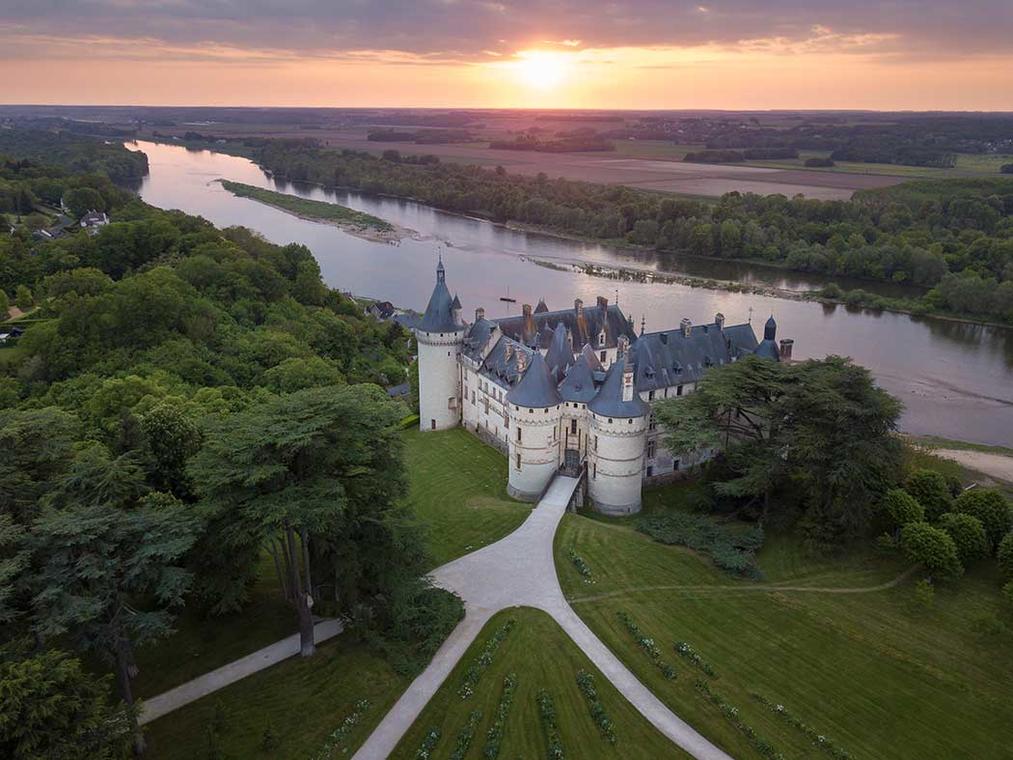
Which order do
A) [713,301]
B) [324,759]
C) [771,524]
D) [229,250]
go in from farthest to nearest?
[713,301], [229,250], [771,524], [324,759]

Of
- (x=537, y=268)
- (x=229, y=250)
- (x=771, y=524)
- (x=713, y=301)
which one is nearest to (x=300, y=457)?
(x=771, y=524)

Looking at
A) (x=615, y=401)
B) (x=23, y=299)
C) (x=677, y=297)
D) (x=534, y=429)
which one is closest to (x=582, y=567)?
(x=534, y=429)

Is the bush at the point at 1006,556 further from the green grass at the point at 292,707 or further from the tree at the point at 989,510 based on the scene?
the green grass at the point at 292,707

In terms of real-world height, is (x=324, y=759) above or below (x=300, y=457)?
below

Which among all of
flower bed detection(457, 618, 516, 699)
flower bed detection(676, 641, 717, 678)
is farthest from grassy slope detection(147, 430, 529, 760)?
flower bed detection(676, 641, 717, 678)

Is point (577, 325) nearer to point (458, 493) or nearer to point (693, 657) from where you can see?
point (458, 493)

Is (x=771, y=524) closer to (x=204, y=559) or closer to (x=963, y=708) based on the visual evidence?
(x=963, y=708)

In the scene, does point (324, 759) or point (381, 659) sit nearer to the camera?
point (324, 759)

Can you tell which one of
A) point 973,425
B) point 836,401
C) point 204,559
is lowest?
point 973,425

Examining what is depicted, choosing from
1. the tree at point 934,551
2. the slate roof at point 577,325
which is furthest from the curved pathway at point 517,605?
the tree at point 934,551
